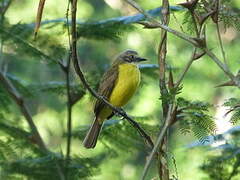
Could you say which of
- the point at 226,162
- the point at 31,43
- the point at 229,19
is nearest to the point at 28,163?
the point at 31,43

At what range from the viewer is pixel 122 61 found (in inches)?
209

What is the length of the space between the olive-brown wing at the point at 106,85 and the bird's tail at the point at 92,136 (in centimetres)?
11

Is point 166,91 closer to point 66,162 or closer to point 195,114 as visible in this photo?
point 195,114

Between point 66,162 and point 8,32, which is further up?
point 8,32

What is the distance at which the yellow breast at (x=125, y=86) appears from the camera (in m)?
4.83

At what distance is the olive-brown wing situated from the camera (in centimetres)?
481

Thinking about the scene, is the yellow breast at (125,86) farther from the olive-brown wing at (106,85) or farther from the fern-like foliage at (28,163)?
the fern-like foliage at (28,163)

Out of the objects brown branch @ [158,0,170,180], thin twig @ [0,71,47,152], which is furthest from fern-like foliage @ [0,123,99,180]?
brown branch @ [158,0,170,180]

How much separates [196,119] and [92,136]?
217 centimetres

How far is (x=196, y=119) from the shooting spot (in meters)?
2.43

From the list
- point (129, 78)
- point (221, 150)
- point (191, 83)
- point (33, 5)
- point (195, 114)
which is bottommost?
point (195, 114)

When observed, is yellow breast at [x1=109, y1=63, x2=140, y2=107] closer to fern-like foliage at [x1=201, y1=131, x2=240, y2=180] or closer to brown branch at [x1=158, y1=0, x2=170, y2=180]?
fern-like foliage at [x1=201, y1=131, x2=240, y2=180]

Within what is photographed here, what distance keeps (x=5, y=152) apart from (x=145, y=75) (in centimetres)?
123

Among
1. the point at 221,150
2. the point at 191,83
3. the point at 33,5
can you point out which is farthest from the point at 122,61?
the point at 33,5
